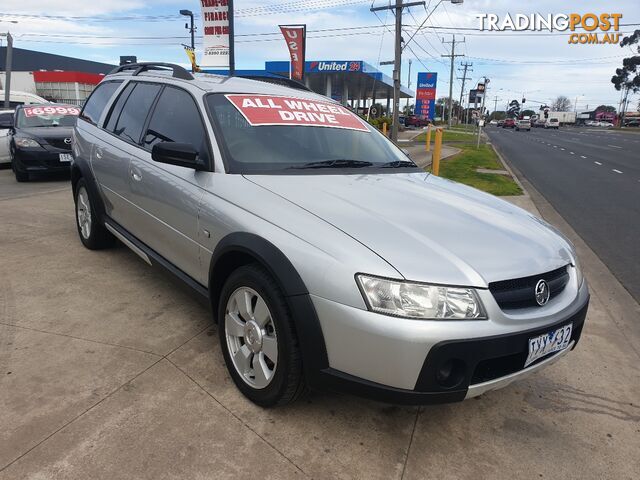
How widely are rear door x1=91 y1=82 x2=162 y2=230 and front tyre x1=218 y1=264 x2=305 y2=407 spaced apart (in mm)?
1579

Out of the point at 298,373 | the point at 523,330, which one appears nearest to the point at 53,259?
the point at 298,373

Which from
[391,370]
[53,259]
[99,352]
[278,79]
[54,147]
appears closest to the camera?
[391,370]

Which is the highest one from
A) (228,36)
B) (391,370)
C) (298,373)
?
(228,36)

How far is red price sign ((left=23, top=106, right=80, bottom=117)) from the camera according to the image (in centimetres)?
1041

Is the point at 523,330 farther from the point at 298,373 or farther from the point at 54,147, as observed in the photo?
the point at 54,147

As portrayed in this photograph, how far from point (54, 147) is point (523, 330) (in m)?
9.97

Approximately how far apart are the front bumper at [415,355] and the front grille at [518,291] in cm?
10

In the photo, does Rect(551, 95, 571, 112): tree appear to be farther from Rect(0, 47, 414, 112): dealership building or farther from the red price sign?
the red price sign

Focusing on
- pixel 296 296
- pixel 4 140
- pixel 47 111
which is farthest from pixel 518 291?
pixel 4 140

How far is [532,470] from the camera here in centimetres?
228

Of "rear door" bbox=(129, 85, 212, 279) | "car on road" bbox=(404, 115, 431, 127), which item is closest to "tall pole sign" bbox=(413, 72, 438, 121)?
"car on road" bbox=(404, 115, 431, 127)

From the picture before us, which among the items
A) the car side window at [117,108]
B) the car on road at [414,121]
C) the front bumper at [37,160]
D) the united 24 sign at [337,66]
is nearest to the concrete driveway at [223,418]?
the car side window at [117,108]

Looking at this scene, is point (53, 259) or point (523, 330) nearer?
point (523, 330)

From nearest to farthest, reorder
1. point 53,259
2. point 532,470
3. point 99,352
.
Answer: point 532,470
point 99,352
point 53,259
